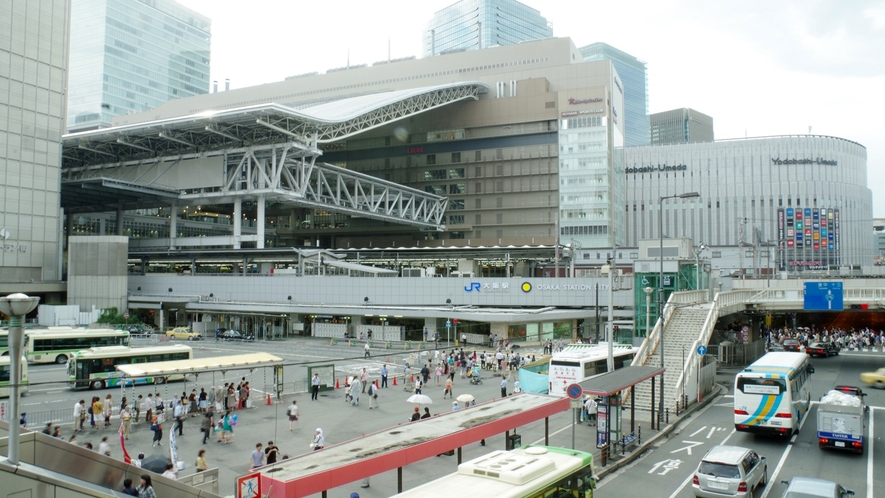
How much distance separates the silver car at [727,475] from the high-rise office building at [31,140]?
2656 inches

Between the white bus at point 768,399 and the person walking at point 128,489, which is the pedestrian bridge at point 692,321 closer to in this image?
the white bus at point 768,399

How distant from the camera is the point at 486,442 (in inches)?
829

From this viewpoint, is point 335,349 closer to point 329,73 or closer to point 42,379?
point 42,379

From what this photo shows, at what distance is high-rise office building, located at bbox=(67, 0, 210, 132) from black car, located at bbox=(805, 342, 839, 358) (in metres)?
155

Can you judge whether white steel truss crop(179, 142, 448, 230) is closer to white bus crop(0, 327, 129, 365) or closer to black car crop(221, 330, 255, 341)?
black car crop(221, 330, 255, 341)

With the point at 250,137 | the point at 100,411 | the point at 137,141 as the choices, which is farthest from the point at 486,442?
the point at 137,141

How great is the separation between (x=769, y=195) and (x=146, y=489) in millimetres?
152490

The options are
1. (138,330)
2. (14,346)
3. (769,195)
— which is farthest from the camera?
(769,195)

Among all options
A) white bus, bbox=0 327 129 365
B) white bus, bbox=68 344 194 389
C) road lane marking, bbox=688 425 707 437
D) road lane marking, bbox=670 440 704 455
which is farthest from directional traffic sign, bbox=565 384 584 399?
white bus, bbox=0 327 129 365

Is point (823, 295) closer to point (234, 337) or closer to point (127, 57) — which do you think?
point (234, 337)

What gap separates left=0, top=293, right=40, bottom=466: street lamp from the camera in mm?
8375

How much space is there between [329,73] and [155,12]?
88544 mm

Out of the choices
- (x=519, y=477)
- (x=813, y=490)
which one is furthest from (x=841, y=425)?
(x=519, y=477)

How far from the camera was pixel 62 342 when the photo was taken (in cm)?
4022
